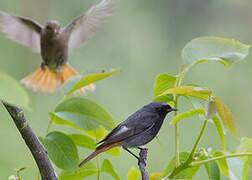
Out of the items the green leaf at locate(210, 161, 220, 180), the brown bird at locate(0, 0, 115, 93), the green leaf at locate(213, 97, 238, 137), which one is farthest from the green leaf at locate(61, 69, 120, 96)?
the brown bird at locate(0, 0, 115, 93)

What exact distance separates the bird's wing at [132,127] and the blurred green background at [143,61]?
88.8 inches

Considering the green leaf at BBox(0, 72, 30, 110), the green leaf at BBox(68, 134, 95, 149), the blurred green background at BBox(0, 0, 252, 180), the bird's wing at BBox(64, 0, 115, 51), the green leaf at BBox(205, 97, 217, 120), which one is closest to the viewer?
the green leaf at BBox(0, 72, 30, 110)

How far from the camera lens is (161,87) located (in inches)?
38.4

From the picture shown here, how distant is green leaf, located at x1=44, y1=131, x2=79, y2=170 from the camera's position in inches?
36.7

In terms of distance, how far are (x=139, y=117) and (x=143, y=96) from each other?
2949 mm

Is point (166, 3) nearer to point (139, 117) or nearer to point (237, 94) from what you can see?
point (237, 94)

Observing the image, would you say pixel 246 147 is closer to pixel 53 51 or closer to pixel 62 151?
pixel 62 151

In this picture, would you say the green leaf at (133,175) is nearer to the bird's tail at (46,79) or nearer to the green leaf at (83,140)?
the green leaf at (83,140)

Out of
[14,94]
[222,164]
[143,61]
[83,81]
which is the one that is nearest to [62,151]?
[83,81]

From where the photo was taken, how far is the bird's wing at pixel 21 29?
2932mm

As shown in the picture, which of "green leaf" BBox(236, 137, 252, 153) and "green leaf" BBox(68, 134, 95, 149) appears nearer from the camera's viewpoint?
"green leaf" BBox(236, 137, 252, 153)

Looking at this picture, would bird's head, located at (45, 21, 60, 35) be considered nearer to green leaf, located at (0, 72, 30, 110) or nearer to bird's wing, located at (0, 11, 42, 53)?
bird's wing, located at (0, 11, 42, 53)

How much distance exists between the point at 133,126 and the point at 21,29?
209 centimetres

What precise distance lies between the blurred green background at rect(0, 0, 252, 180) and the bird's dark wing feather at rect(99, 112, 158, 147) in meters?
2.26
